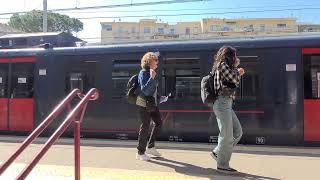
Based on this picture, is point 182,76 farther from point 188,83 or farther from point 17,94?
point 17,94

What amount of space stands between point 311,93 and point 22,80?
6.63m

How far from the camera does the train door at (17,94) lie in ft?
41.3

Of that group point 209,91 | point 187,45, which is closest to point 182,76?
point 187,45

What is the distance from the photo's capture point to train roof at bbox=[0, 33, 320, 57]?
10.3 meters

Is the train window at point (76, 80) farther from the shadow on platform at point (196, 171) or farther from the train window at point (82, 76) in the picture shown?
the shadow on platform at point (196, 171)

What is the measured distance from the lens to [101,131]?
1177 cm

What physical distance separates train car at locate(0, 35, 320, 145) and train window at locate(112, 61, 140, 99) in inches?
0.9

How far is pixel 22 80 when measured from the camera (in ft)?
41.6

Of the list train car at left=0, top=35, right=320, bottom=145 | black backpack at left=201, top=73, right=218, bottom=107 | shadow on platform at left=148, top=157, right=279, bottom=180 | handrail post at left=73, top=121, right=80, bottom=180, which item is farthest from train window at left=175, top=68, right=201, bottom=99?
handrail post at left=73, top=121, right=80, bottom=180

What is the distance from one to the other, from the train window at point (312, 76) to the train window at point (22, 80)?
6.27 meters

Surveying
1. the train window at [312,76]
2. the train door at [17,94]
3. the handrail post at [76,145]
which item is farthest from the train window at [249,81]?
the handrail post at [76,145]

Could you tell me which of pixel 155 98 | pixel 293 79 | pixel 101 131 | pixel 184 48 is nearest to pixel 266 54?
pixel 293 79

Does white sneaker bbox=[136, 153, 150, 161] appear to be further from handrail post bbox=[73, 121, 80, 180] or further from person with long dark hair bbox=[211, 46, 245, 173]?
handrail post bbox=[73, 121, 80, 180]

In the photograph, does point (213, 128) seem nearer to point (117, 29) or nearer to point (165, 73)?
point (165, 73)
